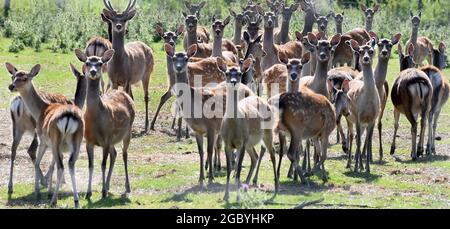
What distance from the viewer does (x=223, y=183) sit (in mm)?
14539

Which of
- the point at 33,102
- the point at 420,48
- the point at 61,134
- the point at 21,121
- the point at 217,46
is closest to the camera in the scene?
the point at 61,134

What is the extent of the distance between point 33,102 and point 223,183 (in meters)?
3.07

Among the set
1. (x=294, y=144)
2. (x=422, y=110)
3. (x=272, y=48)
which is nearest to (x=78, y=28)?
(x=272, y=48)

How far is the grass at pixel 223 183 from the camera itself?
1297 centimetres

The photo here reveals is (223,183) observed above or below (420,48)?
below

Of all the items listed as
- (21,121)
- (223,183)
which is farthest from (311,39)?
(21,121)

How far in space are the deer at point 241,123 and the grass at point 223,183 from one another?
61 centimetres

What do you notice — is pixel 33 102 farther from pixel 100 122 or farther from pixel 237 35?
pixel 237 35

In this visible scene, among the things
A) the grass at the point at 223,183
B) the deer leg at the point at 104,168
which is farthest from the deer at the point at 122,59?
the deer leg at the point at 104,168

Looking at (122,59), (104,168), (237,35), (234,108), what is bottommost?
(104,168)

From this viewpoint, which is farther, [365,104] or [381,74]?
[381,74]
